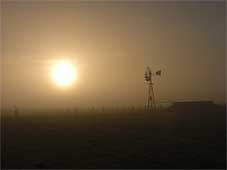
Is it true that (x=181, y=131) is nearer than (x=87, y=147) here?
No

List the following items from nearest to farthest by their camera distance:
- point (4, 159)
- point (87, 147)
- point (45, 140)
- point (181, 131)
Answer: point (4, 159), point (87, 147), point (45, 140), point (181, 131)

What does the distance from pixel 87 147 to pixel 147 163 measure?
188 inches

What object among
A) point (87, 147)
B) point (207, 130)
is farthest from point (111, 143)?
point (207, 130)

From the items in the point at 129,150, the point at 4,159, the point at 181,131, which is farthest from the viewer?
the point at 181,131

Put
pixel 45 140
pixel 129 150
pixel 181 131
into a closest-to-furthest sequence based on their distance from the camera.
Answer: pixel 129 150 → pixel 45 140 → pixel 181 131

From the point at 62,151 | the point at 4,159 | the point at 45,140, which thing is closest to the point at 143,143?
the point at 62,151

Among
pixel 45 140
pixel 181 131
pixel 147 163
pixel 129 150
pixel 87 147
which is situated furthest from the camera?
pixel 181 131

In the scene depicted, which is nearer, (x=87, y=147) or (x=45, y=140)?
(x=87, y=147)

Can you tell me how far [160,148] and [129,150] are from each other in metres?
1.79

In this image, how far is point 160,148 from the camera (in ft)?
60.1

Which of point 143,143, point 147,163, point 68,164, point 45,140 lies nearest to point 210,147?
point 143,143

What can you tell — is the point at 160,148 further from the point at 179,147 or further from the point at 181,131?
the point at 181,131

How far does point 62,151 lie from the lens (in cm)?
1791

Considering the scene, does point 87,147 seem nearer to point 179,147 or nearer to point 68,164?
point 68,164
